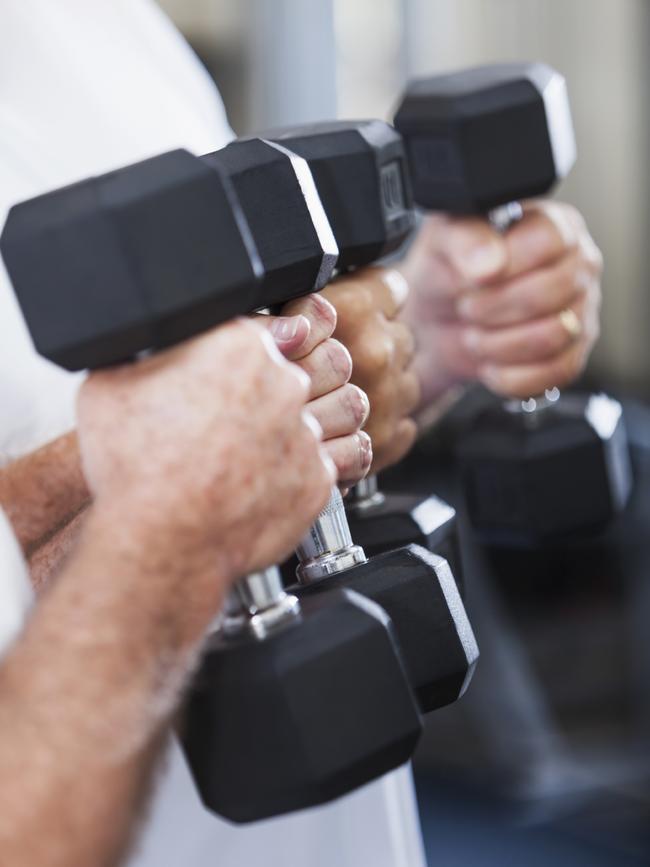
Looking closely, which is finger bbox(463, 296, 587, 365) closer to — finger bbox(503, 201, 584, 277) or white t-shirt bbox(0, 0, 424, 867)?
finger bbox(503, 201, 584, 277)

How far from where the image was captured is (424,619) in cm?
61

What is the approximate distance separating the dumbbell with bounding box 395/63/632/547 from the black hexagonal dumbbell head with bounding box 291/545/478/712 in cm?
41

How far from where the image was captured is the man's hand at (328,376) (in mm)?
601

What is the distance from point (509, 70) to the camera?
956 millimetres

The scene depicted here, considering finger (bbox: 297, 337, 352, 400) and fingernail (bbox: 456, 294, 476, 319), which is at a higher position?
finger (bbox: 297, 337, 352, 400)

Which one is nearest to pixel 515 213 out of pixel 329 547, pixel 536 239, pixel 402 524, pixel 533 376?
pixel 536 239

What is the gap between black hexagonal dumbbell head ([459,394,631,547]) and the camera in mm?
1013

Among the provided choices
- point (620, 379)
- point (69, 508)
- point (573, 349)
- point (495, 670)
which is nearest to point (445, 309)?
point (573, 349)

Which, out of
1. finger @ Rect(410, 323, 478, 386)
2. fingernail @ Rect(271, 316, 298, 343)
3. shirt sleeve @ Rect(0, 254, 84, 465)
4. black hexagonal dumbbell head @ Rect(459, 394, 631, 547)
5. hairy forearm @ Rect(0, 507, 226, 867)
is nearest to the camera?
hairy forearm @ Rect(0, 507, 226, 867)

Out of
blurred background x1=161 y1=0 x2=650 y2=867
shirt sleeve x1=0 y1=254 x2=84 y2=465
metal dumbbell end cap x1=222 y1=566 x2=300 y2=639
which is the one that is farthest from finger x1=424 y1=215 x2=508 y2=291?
blurred background x1=161 y1=0 x2=650 y2=867

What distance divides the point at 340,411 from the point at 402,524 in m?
0.14

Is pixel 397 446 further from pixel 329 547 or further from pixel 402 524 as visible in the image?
pixel 329 547

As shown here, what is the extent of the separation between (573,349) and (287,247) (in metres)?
0.60

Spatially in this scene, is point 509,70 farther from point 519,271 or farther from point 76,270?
point 76,270
